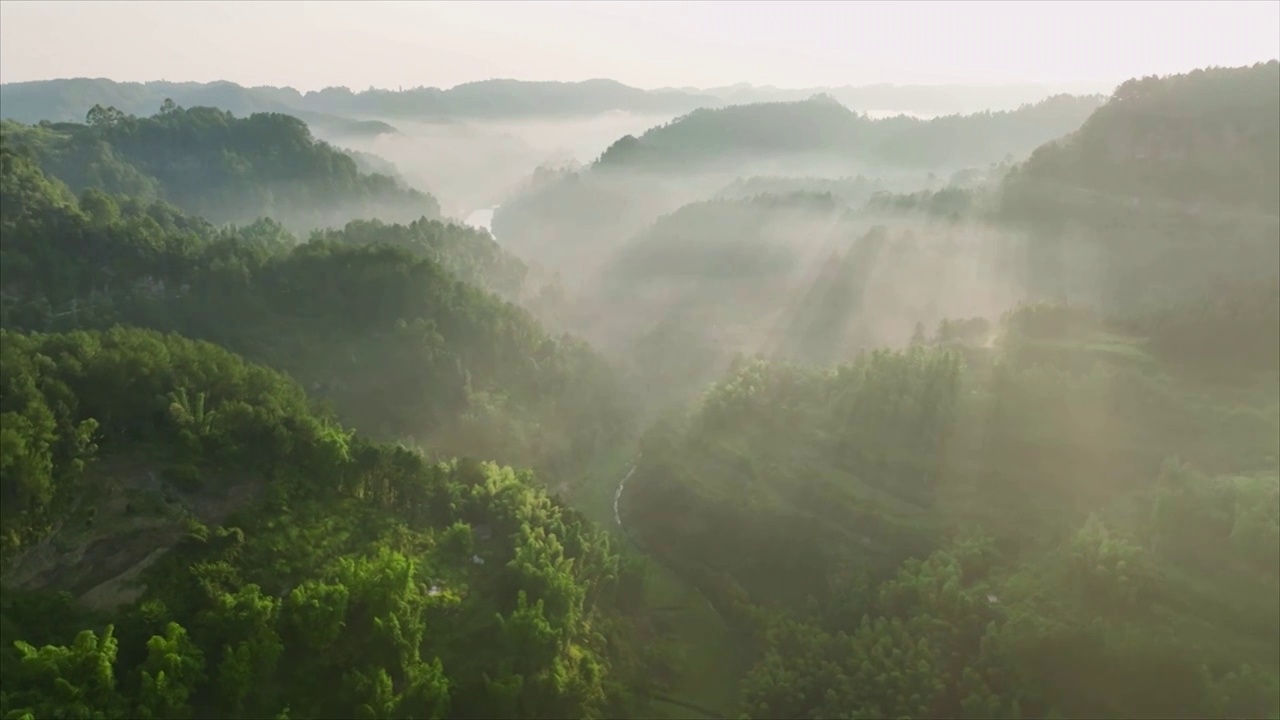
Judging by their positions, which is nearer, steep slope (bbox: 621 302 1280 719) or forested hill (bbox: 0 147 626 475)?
steep slope (bbox: 621 302 1280 719)

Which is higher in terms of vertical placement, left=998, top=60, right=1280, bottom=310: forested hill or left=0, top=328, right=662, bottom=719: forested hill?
left=998, top=60, right=1280, bottom=310: forested hill

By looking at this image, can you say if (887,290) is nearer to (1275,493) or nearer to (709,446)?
(709,446)

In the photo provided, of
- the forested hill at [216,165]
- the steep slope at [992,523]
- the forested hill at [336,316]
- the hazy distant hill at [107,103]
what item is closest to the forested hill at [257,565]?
the steep slope at [992,523]

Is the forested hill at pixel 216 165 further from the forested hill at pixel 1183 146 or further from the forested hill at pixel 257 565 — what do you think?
the forested hill at pixel 1183 146

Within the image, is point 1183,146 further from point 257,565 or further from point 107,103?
point 107,103

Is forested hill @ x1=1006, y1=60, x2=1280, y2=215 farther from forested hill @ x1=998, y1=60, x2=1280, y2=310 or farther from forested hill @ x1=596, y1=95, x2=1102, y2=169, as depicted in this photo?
forested hill @ x1=596, y1=95, x2=1102, y2=169

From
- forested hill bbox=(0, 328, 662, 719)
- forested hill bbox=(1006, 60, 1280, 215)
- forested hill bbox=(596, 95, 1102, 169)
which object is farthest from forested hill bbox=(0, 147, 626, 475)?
forested hill bbox=(596, 95, 1102, 169)
